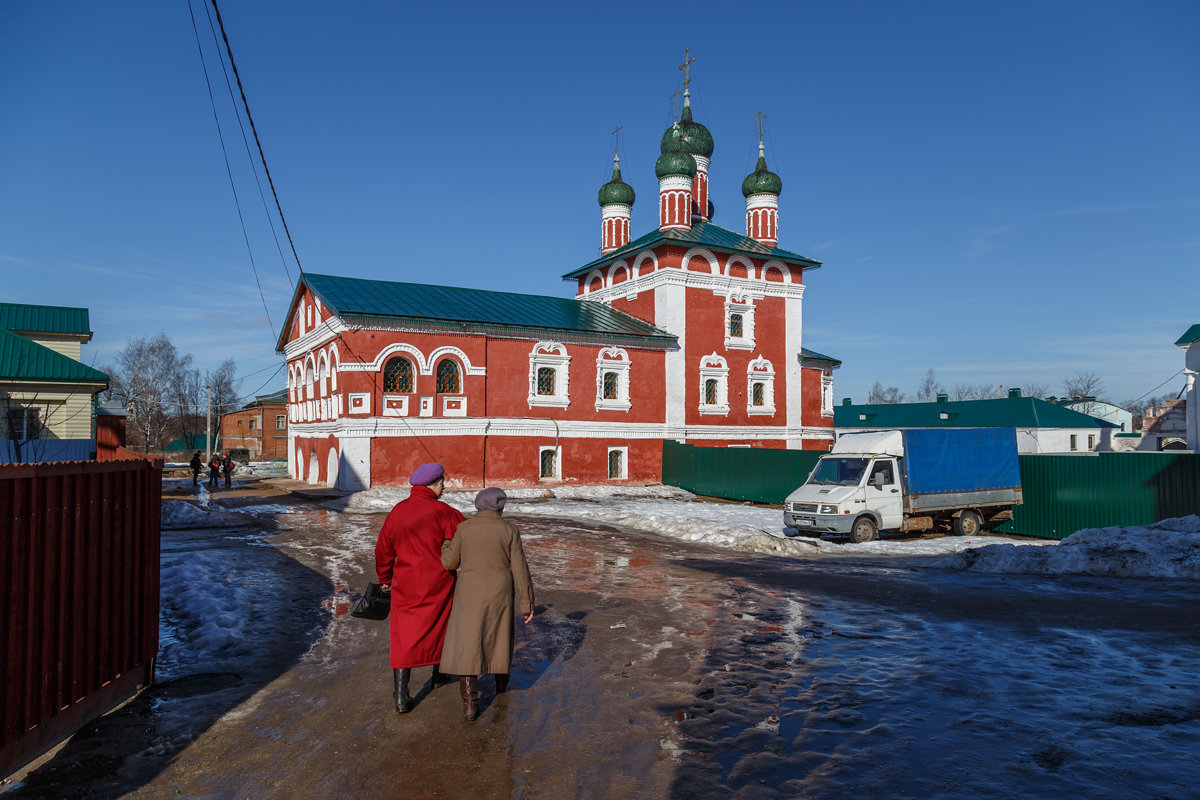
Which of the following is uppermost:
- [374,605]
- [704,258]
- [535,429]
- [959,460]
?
[704,258]

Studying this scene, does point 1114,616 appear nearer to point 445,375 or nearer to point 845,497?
point 845,497

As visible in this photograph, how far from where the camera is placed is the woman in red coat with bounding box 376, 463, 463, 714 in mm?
5312

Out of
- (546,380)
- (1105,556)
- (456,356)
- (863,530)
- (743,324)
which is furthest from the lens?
(743,324)

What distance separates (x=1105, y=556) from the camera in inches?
466

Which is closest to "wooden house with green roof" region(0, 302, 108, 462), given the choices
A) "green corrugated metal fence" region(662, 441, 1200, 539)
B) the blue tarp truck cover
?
the blue tarp truck cover

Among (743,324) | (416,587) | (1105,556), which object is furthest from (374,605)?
(743,324)

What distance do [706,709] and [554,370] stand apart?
22.5 metres

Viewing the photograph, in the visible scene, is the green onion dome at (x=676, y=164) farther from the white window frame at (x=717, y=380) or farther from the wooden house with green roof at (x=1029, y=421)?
the wooden house with green roof at (x=1029, y=421)

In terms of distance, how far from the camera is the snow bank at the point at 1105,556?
37.6ft

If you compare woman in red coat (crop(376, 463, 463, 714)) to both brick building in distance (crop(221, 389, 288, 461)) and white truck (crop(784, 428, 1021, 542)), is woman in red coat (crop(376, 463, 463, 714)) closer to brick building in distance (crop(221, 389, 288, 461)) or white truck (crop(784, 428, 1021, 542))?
white truck (crop(784, 428, 1021, 542))

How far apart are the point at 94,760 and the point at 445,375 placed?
69.9 feet

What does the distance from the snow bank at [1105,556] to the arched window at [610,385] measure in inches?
673

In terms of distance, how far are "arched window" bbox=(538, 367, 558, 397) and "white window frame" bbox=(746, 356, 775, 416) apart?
8.44m

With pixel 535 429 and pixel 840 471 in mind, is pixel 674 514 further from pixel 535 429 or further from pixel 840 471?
pixel 535 429
